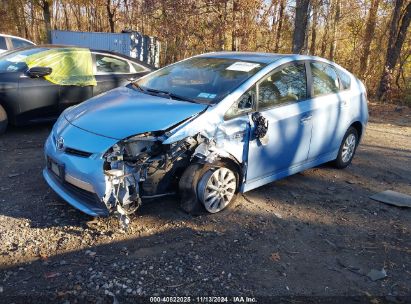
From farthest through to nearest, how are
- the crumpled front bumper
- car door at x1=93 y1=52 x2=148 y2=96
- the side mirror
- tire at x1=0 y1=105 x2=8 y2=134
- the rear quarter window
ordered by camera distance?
car door at x1=93 y1=52 x2=148 y2=96
the side mirror
tire at x1=0 y1=105 x2=8 y2=134
the rear quarter window
the crumpled front bumper

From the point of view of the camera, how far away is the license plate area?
11.6ft

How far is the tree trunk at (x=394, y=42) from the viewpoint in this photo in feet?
45.2

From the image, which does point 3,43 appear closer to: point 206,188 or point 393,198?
point 206,188

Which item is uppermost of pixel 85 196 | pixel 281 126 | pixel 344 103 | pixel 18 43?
pixel 18 43

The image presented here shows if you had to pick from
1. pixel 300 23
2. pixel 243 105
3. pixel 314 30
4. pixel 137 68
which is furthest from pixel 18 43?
pixel 314 30

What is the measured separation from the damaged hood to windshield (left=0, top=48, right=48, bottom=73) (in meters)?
2.49

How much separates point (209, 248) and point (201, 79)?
1949 millimetres

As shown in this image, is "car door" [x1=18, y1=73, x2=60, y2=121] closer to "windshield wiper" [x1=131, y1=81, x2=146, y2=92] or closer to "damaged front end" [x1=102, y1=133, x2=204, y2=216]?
"windshield wiper" [x1=131, y1=81, x2=146, y2=92]

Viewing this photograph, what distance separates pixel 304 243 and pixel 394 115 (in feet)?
29.1

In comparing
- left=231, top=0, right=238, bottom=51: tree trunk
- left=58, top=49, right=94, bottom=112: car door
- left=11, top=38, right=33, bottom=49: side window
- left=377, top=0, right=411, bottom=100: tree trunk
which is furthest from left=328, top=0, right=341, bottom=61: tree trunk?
left=58, top=49, right=94, bottom=112: car door

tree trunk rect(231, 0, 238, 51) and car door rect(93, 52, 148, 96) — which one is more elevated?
tree trunk rect(231, 0, 238, 51)

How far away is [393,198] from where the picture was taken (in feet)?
Answer: 15.7

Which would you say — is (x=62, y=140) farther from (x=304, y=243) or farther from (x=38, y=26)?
(x=38, y=26)

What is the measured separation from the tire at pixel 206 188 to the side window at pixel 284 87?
845 mm
